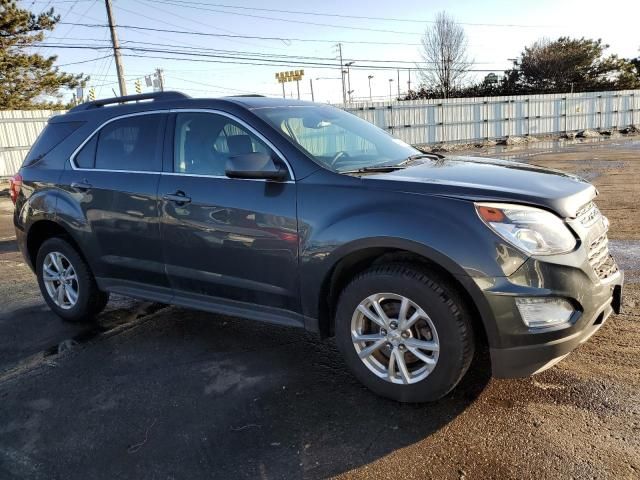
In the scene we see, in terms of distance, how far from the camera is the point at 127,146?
4316 millimetres

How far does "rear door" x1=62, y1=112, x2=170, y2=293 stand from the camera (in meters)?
4.07

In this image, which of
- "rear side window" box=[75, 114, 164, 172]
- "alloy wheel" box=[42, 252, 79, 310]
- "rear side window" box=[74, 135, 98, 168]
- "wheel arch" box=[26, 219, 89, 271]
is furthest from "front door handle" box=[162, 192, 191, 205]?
"alloy wheel" box=[42, 252, 79, 310]

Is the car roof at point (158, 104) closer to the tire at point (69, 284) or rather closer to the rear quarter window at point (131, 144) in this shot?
the rear quarter window at point (131, 144)

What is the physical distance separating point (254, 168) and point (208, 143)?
0.74 metres

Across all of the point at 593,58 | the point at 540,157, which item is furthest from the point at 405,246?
the point at 593,58

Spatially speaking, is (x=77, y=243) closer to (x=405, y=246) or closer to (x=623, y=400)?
(x=405, y=246)

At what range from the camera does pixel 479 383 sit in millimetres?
3363

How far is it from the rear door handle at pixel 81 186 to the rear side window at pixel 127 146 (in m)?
0.16

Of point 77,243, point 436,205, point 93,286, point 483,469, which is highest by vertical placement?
point 436,205

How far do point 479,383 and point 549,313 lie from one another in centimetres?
83

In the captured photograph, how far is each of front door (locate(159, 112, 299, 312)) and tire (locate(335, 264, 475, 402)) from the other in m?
0.46

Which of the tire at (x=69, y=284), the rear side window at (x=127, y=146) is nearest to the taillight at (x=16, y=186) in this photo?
the tire at (x=69, y=284)

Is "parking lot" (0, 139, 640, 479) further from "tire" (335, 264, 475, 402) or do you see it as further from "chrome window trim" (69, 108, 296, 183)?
"chrome window trim" (69, 108, 296, 183)

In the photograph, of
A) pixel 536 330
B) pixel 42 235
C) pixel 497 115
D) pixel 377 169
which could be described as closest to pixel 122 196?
pixel 42 235
